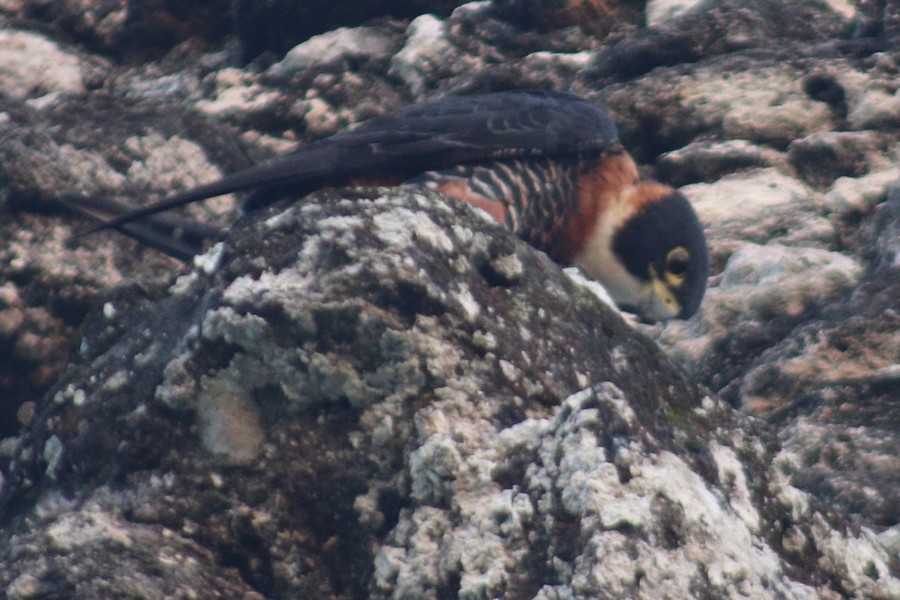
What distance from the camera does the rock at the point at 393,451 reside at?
5.61 ft

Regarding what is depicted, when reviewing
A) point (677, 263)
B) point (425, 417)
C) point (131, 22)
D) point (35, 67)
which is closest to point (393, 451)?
point (425, 417)

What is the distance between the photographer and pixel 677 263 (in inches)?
146

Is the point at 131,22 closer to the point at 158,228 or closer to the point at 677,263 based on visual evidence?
the point at 158,228

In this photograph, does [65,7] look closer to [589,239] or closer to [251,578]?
[589,239]

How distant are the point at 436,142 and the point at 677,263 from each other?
0.96 metres

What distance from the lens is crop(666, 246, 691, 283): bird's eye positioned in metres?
3.66

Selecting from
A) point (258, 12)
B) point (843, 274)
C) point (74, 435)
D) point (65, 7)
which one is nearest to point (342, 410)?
point (74, 435)

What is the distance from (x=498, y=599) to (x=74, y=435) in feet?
3.36

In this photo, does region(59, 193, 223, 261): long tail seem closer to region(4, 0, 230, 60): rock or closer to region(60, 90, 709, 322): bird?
region(60, 90, 709, 322): bird

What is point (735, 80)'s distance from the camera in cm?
450

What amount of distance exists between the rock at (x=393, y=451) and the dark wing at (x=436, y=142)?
94 cm

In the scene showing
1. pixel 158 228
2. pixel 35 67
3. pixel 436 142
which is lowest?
pixel 35 67

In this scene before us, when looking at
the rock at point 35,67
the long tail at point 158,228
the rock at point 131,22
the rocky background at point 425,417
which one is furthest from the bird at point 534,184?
the rock at point 131,22

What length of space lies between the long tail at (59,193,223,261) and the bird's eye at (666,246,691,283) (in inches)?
61.5
